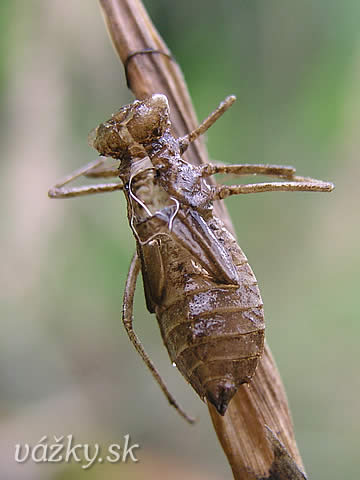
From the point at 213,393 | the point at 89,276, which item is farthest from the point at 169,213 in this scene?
the point at 89,276

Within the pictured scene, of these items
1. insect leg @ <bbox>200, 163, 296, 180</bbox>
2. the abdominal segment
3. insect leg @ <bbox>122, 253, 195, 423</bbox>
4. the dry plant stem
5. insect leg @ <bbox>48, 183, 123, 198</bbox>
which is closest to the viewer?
the abdominal segment

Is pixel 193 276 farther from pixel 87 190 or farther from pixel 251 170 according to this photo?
pixel 87 190

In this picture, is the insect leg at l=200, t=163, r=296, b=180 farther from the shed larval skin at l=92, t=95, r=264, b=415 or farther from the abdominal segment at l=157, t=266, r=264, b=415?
the abdominal segment at l=157, t=266, r=264, b=415

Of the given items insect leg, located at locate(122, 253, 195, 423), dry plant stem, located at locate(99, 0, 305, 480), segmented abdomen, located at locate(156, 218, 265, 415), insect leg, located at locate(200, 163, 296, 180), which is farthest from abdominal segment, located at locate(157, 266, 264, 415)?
insect leg, located at locate(200, 163, 296, 180)

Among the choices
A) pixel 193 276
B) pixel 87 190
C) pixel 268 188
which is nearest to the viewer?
pixel 193 276

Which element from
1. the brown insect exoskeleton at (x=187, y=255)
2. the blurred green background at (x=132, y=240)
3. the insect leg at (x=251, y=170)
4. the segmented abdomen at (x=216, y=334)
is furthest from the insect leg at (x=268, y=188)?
the blurred green background at (x=132, y=240)

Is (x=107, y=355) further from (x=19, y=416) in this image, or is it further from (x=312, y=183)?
(x=312, y=183)

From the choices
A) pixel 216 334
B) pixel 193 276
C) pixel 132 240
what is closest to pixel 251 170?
pixel 193 276
